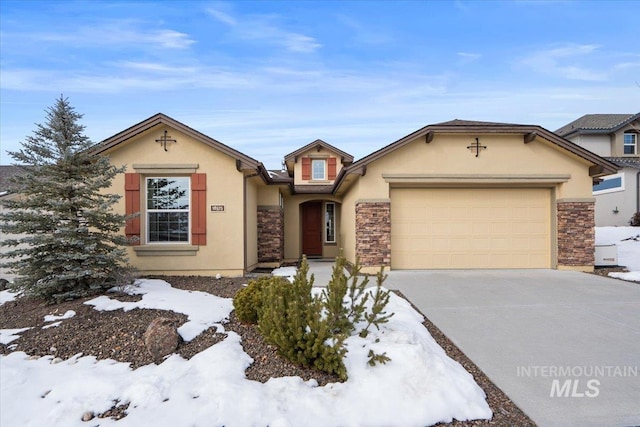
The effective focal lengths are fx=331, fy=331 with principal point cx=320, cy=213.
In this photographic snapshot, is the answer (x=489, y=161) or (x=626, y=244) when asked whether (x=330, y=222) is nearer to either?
(x=489, y=161)

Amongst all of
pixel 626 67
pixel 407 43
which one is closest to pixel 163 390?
pixel 407 43

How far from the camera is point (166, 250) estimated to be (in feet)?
27.2

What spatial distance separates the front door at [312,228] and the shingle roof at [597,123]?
717 inches

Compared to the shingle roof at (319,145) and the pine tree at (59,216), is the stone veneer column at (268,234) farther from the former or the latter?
the shingle roof at (319,145)

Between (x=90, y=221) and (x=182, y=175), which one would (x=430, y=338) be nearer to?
(x=90, y=221)

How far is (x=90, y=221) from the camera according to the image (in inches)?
243

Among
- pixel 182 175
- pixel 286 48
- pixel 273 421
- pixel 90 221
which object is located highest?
pixel 286 48

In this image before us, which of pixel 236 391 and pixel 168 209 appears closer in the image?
pixel 236 391

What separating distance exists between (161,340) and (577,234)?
1066 cm

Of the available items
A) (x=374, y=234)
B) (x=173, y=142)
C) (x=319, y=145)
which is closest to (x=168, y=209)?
(x=173, y=142)

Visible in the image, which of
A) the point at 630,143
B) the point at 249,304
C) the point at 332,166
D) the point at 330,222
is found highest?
the point at 630,143

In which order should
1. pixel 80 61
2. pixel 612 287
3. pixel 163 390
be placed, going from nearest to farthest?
pixel 163 390 < pixel 612 287 < pixel 80 61

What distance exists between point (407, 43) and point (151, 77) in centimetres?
849

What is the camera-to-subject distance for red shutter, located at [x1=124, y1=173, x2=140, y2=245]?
812 cm
